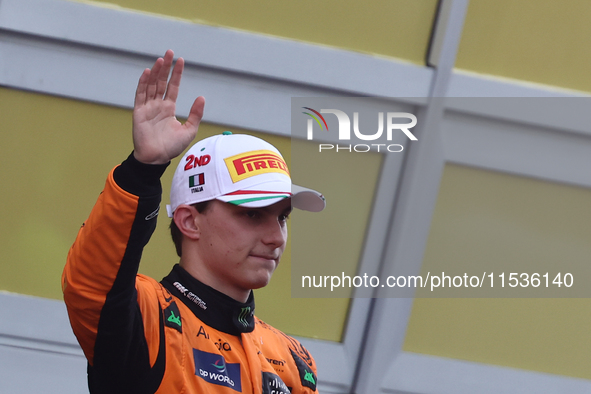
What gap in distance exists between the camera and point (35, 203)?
7.97 ft

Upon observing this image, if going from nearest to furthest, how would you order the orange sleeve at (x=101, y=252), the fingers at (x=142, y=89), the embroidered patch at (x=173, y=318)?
the orange sleeve at (x=101, y=252) → the fingers at (x=142, y=89) → the embroidered patch at (x=173, y=318)

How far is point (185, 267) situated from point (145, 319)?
0.93 feet

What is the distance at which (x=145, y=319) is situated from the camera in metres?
1.35

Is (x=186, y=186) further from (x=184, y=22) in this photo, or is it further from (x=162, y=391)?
(x=184, y=22)

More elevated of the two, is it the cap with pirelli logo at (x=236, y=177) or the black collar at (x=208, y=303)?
the cap with pirelli logo at (x=236, y=177)

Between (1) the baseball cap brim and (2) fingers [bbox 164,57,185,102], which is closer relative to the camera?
(2) fingers [bbox 164,57,185,102]

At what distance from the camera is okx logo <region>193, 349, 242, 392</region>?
146 cm

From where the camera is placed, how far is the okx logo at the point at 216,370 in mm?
1457

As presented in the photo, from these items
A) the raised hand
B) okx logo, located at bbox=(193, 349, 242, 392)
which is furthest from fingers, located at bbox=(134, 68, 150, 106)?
okx logo, located at bbox=(193, 349, 242, 392)

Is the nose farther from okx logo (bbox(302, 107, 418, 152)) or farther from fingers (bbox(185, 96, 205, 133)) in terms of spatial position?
okx logo (bbox(302, 107, 418, 152))

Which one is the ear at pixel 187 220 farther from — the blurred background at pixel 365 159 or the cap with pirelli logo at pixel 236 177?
the blurred background at pixel 365 159

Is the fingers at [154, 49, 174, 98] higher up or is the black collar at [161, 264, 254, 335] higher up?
the fingers at [154, 49, 174, 98]

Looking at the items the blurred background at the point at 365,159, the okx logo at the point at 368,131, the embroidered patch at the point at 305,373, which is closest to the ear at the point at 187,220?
the embroidered patch at the point at 305,373

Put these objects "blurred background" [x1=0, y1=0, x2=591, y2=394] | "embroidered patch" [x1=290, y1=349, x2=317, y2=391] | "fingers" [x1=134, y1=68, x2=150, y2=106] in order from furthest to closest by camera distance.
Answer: "blurred background" [x1=0, y1=0, x2=591, y2=394] → "embroidered patch" [x1=290, y1=349, x2=317, y2=391] → "fingers" [x1=134, y1=68, x2=150, y2=106]
